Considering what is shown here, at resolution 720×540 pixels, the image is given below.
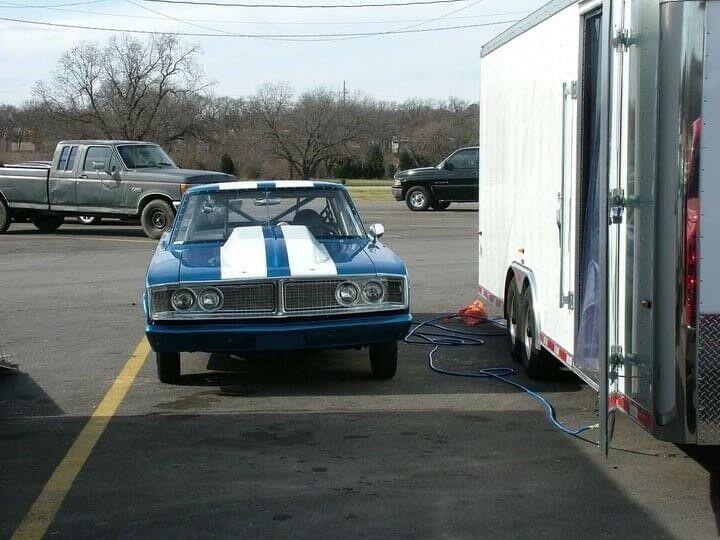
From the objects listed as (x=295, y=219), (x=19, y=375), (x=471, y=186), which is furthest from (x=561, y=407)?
(x=471, y=186)

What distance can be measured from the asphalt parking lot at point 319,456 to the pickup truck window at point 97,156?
1175 centimetres

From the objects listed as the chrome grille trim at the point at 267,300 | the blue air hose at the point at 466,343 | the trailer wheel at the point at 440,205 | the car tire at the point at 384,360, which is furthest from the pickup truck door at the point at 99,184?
the chrome grille trim at the point at 267,300

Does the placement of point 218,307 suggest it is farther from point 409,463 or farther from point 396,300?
point 409,463

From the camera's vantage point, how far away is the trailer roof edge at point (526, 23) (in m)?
7.07

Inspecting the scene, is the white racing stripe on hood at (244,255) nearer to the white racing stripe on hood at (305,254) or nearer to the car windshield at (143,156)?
the white racing stripe on hood at (305,254)

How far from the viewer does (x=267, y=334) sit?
759cm

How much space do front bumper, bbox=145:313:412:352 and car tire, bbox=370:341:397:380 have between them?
1.22 feet

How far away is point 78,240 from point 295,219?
1386cm

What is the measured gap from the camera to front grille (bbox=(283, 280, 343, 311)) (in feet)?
25.3

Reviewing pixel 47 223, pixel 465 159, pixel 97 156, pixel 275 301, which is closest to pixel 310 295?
pixel 275 301

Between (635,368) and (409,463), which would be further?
Answer: (409,463)

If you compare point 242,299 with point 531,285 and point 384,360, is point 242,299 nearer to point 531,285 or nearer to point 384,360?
point 384,360

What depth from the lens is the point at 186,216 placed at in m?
9.17

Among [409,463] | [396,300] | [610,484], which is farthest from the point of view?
[396,300]
